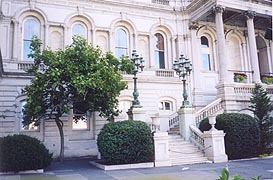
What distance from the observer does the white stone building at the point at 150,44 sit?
56.0 ft

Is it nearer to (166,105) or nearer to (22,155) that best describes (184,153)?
(166,105)

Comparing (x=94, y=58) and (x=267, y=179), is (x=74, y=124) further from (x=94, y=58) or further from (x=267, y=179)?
(x=267, y=179)

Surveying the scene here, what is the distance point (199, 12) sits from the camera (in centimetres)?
2103

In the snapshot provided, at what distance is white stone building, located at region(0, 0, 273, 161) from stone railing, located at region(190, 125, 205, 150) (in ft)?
6.06

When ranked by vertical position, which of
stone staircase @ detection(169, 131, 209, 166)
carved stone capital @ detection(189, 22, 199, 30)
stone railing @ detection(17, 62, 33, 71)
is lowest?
stone staircase @ detection(169, 131, 209, 166)

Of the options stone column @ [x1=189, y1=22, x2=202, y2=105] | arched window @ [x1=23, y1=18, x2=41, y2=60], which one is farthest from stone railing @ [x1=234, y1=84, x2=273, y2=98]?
arched window @ [x1=23, y1=18, x2=41, y2=60]

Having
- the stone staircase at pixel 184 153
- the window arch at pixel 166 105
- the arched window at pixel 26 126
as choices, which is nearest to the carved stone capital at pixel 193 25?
the window arch at pixel 166 105

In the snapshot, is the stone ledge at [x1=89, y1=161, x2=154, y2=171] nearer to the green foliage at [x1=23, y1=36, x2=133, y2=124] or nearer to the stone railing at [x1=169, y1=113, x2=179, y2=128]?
the green foliage at [x1=23, y1=36, x2=133, y2=124]

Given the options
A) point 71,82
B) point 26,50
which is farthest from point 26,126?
point 71,82

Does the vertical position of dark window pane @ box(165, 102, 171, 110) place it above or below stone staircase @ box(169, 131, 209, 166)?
above

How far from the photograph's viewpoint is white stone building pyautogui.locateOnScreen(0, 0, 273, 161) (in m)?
17.1

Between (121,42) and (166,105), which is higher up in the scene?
(121,42)

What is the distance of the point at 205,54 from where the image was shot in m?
22.5

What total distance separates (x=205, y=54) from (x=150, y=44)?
473 centimetres
